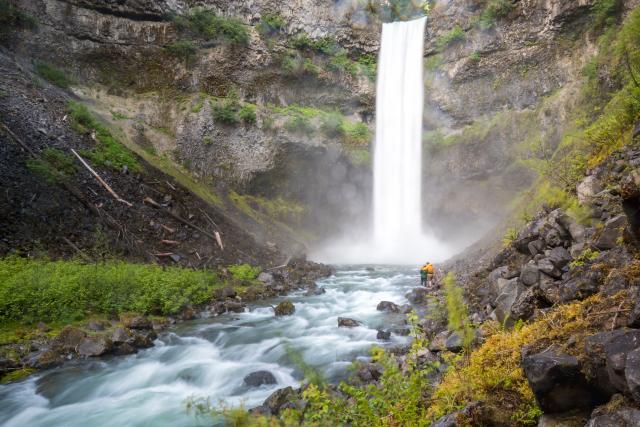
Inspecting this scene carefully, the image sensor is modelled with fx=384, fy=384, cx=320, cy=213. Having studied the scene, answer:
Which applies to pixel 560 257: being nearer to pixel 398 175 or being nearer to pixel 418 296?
pixel 418 296

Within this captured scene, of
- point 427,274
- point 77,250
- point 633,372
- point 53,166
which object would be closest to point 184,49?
point 53,166

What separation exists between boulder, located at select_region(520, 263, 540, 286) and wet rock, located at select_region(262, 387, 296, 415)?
3837mm

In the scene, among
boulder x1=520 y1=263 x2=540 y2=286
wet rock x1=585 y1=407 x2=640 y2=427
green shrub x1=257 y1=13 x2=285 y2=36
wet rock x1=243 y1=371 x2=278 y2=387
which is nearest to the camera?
wet rock x1=585 y1=407 x2=640 y2=427

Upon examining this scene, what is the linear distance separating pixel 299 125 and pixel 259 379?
67.7 feet

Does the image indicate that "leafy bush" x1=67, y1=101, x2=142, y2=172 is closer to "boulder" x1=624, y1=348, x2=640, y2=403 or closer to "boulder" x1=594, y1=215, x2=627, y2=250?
"boulder" x1=594, y1=215, x2=627, y2=250

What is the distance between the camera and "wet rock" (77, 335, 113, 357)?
9039 millimetres

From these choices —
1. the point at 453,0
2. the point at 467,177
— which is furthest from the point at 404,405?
the point at 453,0

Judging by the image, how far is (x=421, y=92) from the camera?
97.4ft

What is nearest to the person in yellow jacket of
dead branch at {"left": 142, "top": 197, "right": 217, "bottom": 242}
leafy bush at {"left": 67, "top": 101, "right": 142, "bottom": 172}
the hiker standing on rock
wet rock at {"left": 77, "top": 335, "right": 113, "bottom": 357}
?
the hiker standing on rock

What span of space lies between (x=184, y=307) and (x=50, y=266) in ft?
13.4

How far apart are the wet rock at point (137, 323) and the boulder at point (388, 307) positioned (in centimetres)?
691

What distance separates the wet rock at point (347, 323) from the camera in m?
10.9

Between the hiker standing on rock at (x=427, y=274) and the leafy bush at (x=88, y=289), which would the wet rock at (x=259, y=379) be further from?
the hiker standing on rock at (x=427, y=274)

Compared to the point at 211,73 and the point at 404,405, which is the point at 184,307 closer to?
the point at 404,405
